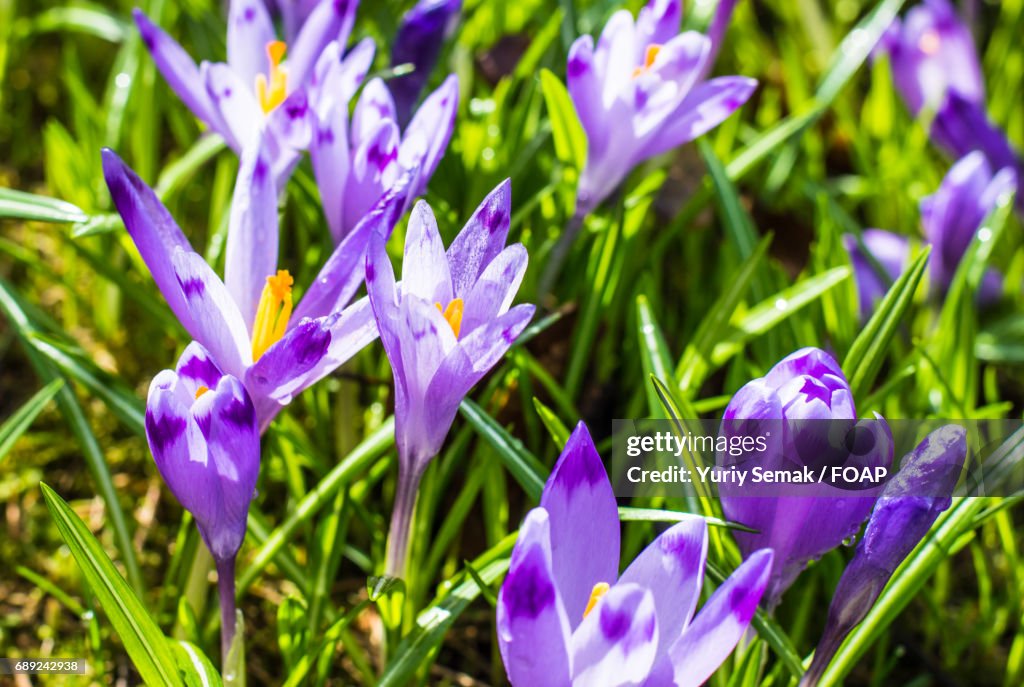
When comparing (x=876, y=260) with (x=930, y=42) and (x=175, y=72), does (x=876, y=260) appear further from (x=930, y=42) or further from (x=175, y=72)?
(x=175, y=72)

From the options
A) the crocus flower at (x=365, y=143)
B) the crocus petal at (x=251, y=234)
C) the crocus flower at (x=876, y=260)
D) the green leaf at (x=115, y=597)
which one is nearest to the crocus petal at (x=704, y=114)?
the crocus flower at (x=365, y=143)

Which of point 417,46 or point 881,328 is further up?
point 417,46

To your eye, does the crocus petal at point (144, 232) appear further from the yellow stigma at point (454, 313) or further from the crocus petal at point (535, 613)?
the crocus petal at point (535, 613)

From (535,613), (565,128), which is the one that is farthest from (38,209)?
(535,613)

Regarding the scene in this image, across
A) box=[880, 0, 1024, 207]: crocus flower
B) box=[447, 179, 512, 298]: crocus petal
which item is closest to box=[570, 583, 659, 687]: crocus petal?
box=[447, 179, 512, 298]: crocus petal

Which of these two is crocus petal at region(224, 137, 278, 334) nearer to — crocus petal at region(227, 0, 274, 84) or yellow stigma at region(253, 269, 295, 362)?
yellow stigma at region(253, 269, 295, 362)

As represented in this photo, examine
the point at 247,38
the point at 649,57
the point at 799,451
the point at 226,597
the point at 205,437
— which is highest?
the point at 247,38

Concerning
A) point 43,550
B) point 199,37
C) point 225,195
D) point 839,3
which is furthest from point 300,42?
point 839,3
